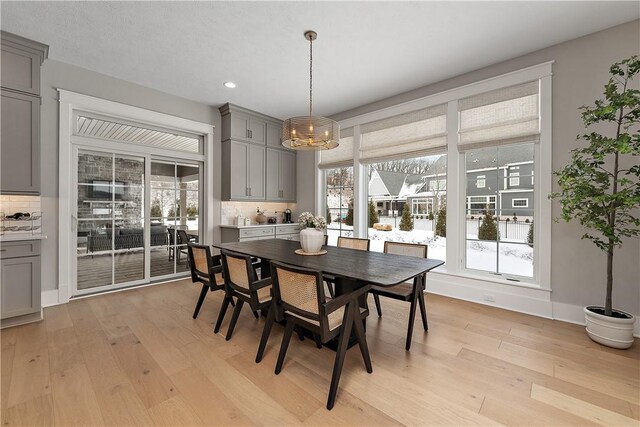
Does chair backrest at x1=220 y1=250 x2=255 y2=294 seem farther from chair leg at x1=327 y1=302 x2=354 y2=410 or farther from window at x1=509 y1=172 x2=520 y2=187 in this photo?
window at x1=509 y1=172 x2=520 y2=187

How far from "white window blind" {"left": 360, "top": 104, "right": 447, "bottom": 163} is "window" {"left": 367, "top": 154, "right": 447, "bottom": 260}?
21 centimetres

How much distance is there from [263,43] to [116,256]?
3522 mm

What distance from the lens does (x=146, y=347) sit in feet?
7.58

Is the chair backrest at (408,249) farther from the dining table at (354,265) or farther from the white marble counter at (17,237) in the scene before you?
the white marble counter at (17,237)

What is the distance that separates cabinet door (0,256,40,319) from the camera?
8.69 ft

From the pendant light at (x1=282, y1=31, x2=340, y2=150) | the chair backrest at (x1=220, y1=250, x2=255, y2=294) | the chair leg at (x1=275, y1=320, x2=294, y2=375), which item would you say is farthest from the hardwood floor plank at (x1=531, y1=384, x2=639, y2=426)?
the pendant light at (x1=282, y1=31, x2=340, y2=150)

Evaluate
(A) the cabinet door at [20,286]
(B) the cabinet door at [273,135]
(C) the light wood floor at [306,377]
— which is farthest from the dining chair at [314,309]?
(B) the cabinet door at [273,135]

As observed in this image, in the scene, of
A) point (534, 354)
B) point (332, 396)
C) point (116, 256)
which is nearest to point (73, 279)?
point (116, 256)

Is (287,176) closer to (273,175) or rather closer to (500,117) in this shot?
(273,175)

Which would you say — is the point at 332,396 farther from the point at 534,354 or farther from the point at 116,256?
the point at 116,256

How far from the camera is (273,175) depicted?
213 inches

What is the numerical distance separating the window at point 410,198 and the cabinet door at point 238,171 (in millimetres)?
2273

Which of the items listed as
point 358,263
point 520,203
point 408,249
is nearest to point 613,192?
point 520,203

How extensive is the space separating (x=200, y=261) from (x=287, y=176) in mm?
3184
